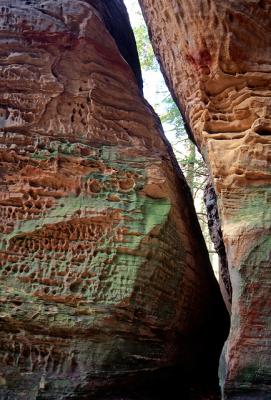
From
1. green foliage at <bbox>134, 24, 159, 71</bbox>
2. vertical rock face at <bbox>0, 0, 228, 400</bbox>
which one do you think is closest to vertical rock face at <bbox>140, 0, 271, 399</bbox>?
vertical rock face at <bbox>0, 0, 228, 400</bbox>

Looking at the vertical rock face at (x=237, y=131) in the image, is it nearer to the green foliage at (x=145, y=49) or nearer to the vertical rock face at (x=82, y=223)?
the vertical rock face at (x=82, y=223)

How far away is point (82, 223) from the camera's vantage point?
4.08m

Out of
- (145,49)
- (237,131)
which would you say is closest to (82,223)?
(237,131)

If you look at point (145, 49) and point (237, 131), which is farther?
point (145, 49)

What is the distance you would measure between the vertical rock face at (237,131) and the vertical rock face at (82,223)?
68 centimetres

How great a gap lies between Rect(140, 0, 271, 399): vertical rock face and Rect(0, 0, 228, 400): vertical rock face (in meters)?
0.68

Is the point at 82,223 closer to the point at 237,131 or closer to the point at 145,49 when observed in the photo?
the point at 237,131

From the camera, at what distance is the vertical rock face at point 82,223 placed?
3775 mm

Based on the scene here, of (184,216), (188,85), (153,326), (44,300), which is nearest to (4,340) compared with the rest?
(44,300)

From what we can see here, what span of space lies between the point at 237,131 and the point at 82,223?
183cm

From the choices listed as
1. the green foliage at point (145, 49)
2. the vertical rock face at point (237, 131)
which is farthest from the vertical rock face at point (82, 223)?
the green foliage at point (145, 49)

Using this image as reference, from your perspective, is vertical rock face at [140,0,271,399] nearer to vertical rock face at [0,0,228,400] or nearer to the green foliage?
vertical rock face at [0,0,228,400]

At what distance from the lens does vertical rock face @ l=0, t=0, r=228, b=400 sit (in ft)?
12.4

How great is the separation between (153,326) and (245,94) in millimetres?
Answer: 2529
